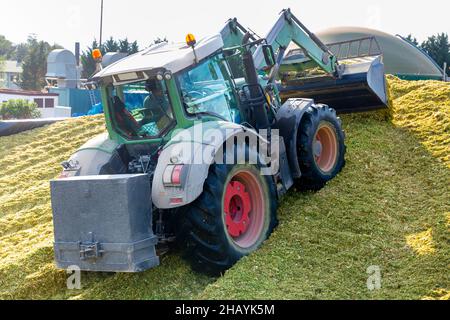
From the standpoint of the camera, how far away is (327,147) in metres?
7.49

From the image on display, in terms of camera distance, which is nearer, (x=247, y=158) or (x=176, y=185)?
(x=176, y=185)

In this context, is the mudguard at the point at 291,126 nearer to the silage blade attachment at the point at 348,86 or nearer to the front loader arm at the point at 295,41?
the front loader arm at the point at 295,41

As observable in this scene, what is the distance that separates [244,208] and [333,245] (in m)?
0.89

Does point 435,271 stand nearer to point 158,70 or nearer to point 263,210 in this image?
point 263,210

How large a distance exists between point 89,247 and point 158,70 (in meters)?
1.61

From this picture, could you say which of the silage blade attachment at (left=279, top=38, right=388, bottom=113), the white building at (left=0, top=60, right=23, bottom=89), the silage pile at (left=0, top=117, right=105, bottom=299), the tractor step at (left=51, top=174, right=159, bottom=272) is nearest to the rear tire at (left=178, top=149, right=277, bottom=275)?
the tractor step at (left=51, top=174, right=159, bottom=272)

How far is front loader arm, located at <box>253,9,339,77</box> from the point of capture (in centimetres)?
754

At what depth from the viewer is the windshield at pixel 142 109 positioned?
224 inches

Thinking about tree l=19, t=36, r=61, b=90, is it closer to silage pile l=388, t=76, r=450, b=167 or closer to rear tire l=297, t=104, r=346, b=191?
silage pile l=388, t=76, r=450, b=167

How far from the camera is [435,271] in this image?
4.94 metres

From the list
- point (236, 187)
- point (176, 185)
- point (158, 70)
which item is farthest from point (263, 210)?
point (158, 70)

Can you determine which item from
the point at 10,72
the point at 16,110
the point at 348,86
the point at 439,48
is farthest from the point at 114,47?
the point at 10,72

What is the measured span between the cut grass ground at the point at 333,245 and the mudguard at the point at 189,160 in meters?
0.77

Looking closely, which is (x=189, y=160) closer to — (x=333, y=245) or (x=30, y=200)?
(x=333, y=245)
